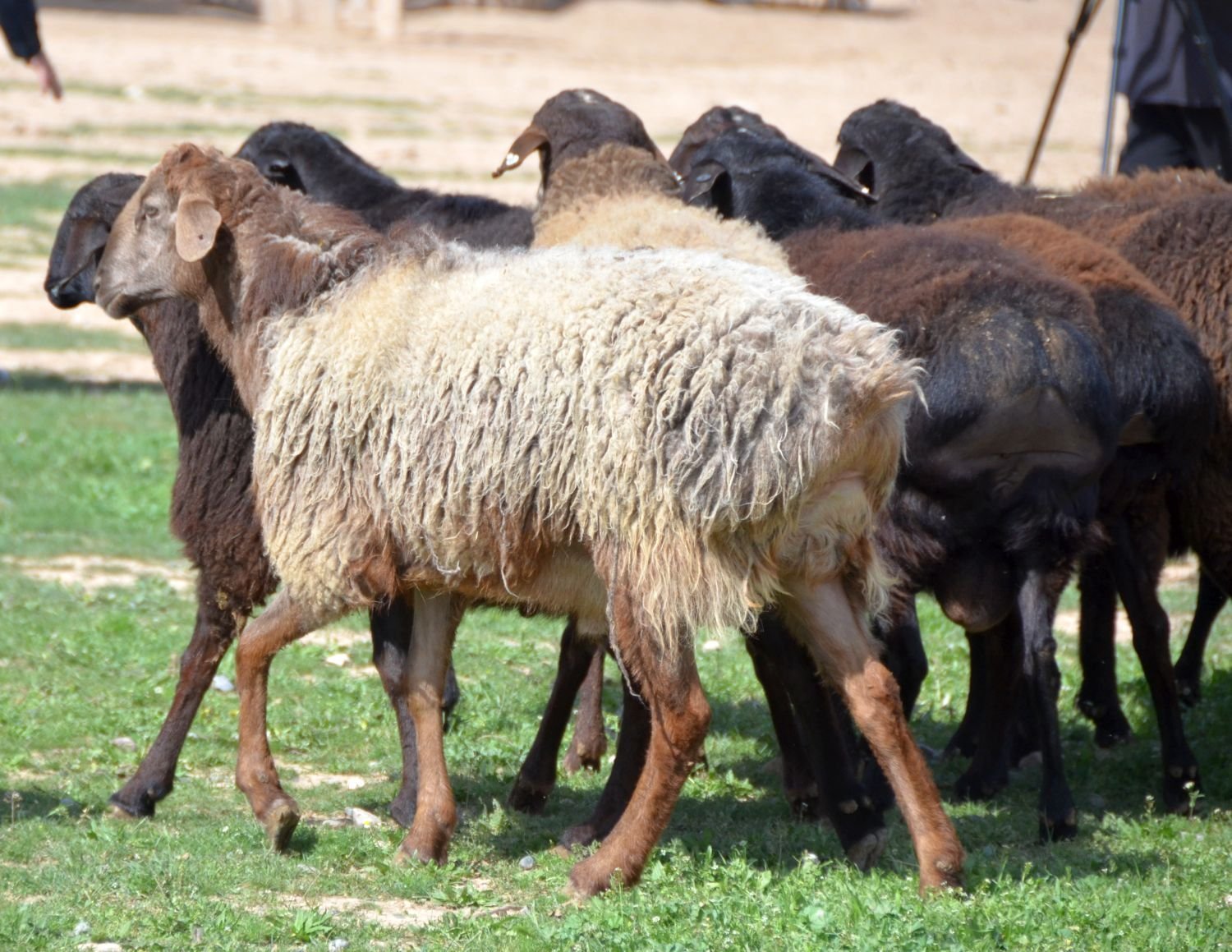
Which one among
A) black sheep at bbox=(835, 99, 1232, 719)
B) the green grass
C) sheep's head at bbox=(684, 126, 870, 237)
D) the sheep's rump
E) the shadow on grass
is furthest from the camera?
sheep's head at bbox=(684, 126, 870, 237)

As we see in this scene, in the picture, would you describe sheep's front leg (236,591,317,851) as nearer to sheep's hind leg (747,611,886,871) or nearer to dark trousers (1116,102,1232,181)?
sheep's hind leg (747,611,886,871)

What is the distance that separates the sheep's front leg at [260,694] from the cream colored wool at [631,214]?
1757mm

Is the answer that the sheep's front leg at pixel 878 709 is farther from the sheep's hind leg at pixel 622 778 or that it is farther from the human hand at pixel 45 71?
the human hand at pixel 45 71

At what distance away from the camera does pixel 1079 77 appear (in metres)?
29.0

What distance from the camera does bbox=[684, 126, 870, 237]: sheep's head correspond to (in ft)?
23.5

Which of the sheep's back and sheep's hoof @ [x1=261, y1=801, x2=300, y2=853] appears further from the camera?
the sheep's back

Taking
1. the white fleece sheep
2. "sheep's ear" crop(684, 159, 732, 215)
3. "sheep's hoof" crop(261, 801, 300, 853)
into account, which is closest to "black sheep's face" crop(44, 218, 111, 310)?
the white fleece sheep

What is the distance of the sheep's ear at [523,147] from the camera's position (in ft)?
25.0

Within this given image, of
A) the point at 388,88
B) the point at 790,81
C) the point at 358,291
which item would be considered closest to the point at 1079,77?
the point at 790,81

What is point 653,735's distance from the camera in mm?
4941

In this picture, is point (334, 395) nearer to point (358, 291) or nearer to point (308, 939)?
point (358, 291)

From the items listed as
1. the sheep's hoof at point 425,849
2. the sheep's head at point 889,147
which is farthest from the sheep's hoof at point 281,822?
the sheep's head at point 889,147

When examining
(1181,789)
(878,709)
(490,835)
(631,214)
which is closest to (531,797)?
(490,835)

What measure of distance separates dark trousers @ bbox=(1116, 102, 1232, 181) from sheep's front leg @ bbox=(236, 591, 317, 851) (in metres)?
6.27
